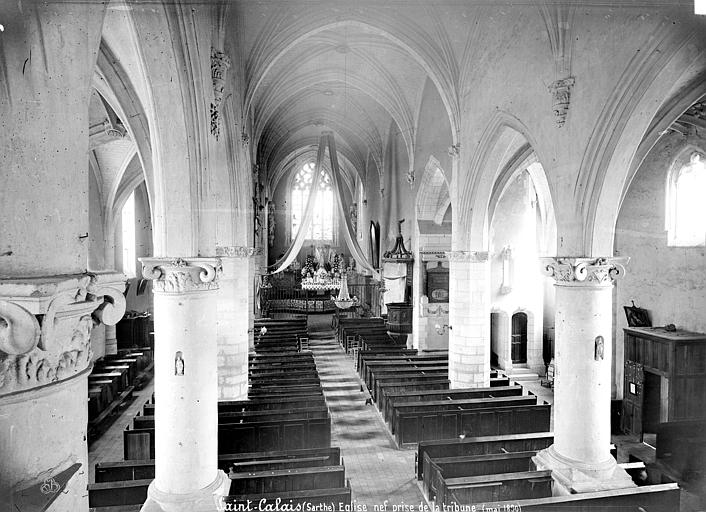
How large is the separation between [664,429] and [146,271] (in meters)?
9.73

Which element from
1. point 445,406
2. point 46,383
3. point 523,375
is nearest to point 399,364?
point 445,406

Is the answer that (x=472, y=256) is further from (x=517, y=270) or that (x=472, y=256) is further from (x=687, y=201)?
(x=517, y=270)

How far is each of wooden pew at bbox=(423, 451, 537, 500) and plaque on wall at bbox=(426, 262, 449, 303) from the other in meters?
9.81

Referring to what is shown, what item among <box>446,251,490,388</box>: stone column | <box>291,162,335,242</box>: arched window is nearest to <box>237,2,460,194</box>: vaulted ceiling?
<box>291,162,335,242</box>: arched window

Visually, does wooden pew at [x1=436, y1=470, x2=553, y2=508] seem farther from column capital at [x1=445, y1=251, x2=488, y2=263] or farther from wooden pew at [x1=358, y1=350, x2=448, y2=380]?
wooden pew at [x1=358, y1=350, x2=448, y2=380]

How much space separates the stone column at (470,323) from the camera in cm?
1250

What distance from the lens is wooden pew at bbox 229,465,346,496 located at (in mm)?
6699

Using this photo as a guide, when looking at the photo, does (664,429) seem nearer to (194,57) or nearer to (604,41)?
(604,41)

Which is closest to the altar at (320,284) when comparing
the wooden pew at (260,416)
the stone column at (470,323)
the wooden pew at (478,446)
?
the stone column at (470,323)

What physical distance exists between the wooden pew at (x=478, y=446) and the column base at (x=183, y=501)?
12.0 ft

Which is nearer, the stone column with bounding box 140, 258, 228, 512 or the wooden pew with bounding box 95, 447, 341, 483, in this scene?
the stone column with bounding box 140, 258, 228, 512

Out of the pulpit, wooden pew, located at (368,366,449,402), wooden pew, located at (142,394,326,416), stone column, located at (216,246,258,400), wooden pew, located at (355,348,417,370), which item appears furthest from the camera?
the pulpit

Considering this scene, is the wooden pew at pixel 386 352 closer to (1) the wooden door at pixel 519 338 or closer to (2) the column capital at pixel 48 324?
(1) the wooden door at pixel 519 338

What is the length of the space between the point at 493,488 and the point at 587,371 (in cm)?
244
